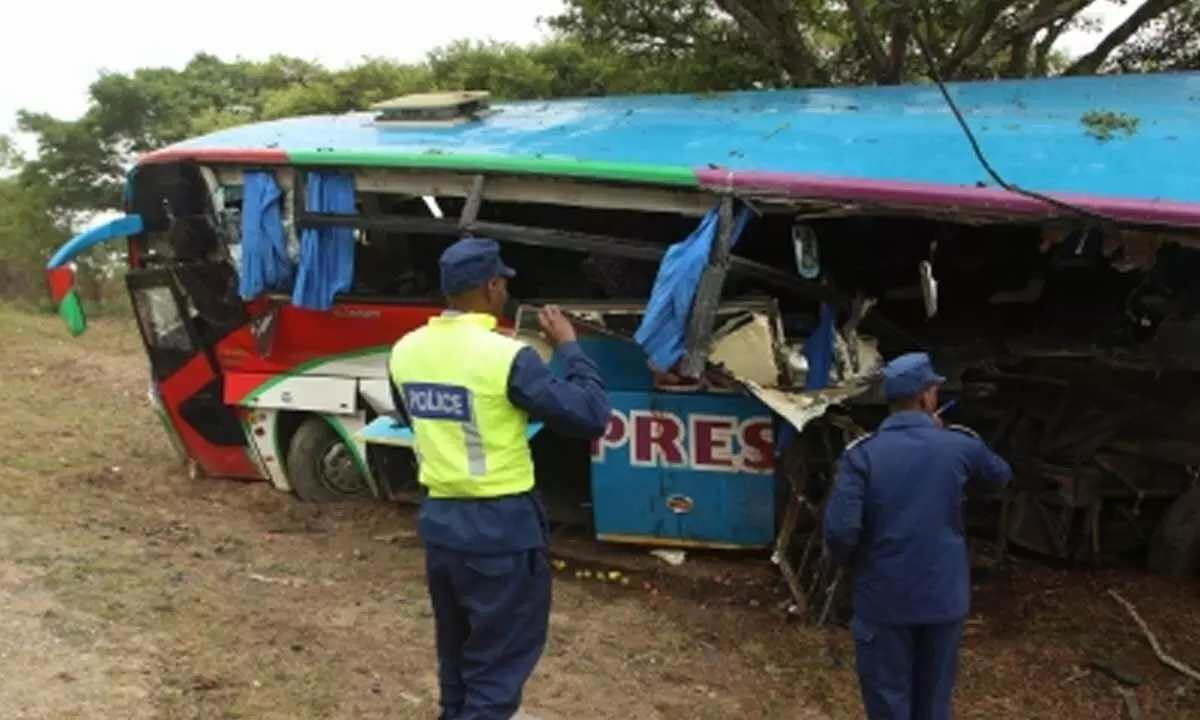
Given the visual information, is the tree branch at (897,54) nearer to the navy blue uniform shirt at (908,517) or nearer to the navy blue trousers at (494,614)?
the navy blue uniform shirt at (908,517)

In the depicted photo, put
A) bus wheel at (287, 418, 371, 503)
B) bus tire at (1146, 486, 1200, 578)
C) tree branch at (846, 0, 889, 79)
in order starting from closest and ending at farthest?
bus tire at (1146, 486, 1200, 578) < bus wheel at (287, 418, 371, 503) < tree branch at (846, 0, 889, 79)

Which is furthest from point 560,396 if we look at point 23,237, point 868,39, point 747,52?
point 23,237

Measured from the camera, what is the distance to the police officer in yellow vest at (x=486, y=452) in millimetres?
3309

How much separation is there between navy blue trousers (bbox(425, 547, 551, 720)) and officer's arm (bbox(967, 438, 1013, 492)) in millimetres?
1342

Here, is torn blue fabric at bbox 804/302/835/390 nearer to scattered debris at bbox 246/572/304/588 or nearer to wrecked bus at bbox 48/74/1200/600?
wrecked bus at bbox 48/74/1200/600

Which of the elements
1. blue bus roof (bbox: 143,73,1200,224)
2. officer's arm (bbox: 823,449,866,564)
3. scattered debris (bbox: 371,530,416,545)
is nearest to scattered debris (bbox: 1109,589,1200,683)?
blue bus roof (bbox: 143,73,1200,224)

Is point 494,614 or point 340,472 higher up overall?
point 494,614

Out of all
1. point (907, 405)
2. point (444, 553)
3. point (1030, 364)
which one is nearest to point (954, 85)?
point (1030, 364)

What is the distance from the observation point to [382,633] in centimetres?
503

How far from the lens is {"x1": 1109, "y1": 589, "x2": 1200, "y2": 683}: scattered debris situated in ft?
15.4

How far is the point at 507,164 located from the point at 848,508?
10.2ft

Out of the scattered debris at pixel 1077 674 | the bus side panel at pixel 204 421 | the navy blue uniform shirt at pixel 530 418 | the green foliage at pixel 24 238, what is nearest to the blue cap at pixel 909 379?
the navy blue uniform shirt at pixel 530 418

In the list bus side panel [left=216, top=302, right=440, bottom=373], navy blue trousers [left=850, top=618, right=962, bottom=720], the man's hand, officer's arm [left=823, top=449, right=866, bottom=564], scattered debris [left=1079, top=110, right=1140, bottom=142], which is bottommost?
navy blue trousers [left=850, top=618, right=962, bottom=720]

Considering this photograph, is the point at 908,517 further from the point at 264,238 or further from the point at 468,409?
the point at 264,238
